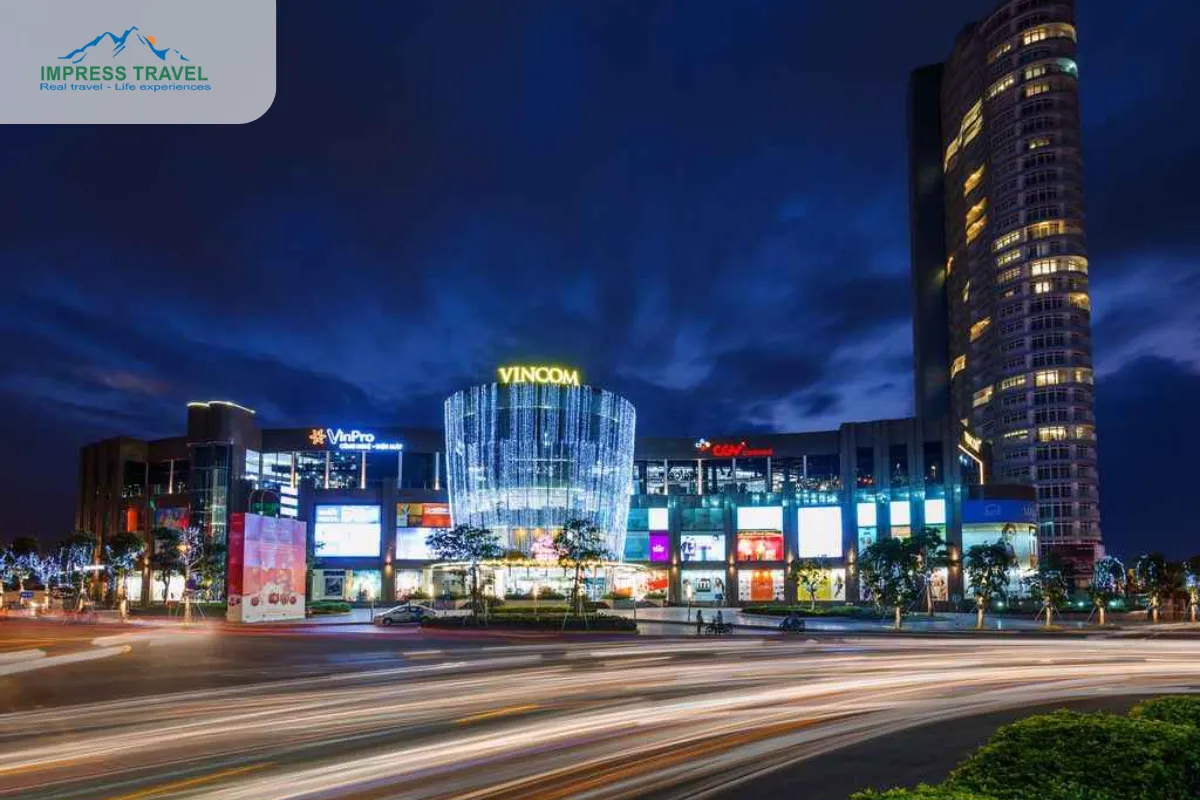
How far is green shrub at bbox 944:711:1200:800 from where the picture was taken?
971cm

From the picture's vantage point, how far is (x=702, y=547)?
382ft

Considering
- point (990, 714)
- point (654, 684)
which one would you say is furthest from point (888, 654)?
point (990, 714)

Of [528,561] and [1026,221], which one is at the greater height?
[1026,221]

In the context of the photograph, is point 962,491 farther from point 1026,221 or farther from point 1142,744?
point 1142,744

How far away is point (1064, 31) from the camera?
506 feet

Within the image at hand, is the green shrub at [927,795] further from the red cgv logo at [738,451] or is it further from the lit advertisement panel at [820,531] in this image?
the red cgv logo at [738,451]

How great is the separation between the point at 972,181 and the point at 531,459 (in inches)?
4254

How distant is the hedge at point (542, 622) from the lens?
60188 mm

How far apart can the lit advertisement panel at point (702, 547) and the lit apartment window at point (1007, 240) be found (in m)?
75.3

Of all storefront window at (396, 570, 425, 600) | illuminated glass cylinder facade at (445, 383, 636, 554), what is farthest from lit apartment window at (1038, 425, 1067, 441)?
storefront window at (396, 570, 425, 600)

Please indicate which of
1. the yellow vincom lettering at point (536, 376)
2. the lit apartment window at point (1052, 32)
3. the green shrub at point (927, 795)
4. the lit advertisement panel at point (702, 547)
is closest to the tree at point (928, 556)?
the lit advertisement panel at point (702, 547)

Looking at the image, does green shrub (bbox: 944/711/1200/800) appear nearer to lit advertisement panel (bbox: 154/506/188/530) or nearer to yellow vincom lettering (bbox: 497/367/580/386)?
yellow vincom lettering (bbox: 497/367/580/386)

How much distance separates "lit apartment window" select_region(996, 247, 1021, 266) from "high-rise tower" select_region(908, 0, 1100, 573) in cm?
18

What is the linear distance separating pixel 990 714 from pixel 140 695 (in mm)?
22135
